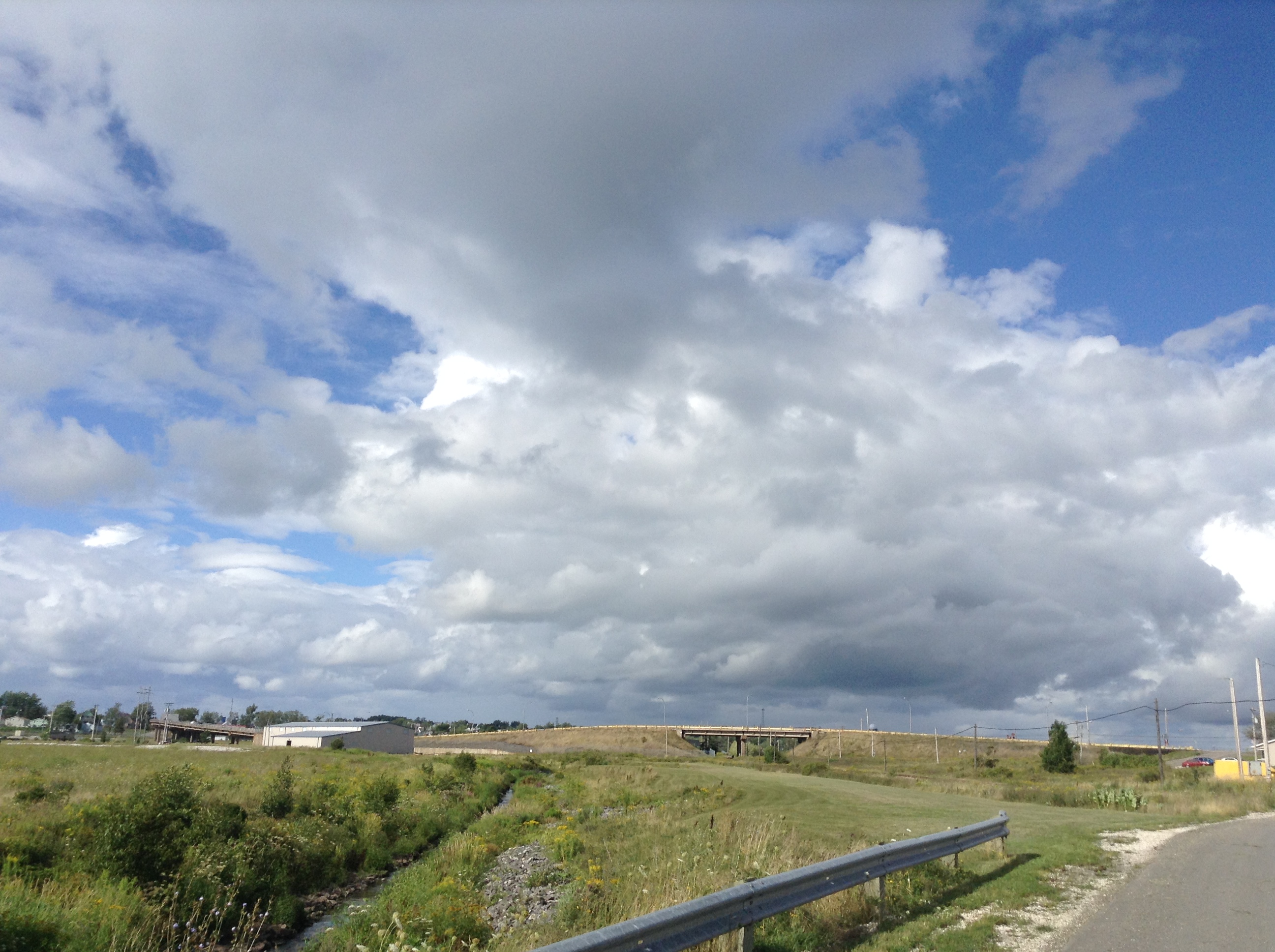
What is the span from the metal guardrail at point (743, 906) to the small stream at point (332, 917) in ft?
39.4

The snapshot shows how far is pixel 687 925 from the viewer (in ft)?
25.0

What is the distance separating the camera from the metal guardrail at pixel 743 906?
6.75m

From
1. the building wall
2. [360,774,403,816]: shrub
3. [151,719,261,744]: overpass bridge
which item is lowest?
[151,719,261,744]: overpass bridge

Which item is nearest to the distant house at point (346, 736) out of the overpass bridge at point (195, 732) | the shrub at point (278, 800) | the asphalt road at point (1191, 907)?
the overpass bridge at point (195, 732)

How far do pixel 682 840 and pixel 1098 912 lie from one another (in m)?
8.40

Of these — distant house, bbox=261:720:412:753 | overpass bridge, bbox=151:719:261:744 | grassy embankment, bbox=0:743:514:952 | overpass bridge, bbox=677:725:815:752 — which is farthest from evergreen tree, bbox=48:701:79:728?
grassy embankment, bbox=0:743:514:952

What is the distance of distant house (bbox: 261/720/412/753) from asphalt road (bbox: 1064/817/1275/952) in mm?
116668

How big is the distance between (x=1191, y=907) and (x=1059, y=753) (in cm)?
8282

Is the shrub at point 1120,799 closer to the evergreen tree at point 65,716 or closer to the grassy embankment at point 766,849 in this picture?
the grassy embankment at point 766,849

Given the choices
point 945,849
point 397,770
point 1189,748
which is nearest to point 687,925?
point 945,849

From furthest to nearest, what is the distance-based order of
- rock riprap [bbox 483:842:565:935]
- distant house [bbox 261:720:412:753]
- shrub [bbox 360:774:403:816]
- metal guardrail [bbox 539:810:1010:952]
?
1. distant house [bbox 261:720:412:753]
2. shrub [bbox 360:774:403:816]
3. rock riprap [bbox 483:842:565:935]
4. metal guardrail [bbox 539:810:1010:952]

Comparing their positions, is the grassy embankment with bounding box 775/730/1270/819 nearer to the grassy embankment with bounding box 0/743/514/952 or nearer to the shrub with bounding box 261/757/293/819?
the grassy embankment with bounding box 0/743/514/952

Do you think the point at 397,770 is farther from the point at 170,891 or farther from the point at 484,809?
the point at 170,891

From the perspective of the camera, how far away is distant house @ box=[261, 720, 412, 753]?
407ft
